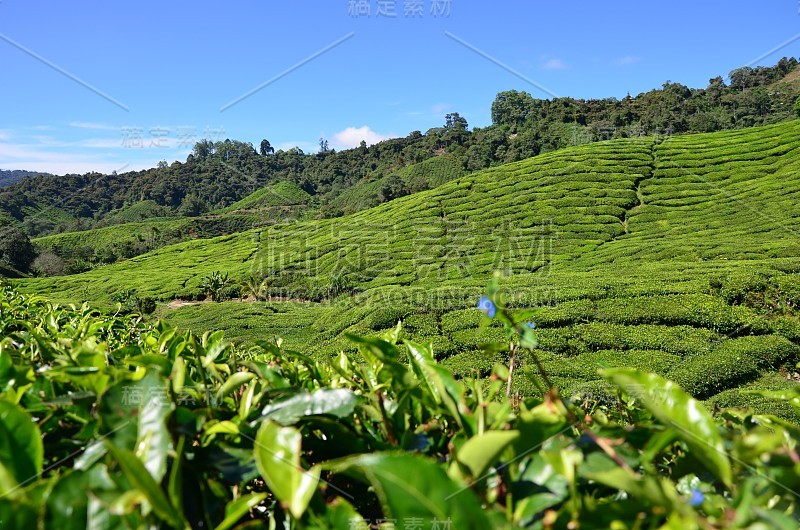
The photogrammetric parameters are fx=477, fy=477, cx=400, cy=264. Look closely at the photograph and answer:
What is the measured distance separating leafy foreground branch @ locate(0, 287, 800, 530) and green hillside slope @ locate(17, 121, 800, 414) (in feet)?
1.54

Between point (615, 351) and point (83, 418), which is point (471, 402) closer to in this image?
point (83, 418)

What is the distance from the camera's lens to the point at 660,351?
7.24m

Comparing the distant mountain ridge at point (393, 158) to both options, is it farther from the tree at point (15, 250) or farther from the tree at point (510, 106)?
the tree at point (15, 250)

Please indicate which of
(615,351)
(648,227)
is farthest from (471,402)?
(648,227)

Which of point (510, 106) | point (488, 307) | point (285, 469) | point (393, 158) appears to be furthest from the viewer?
point (393, 158)

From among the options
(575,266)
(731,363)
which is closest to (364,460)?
(731,363)

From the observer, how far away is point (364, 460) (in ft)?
1.50

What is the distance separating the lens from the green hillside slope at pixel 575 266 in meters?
7.47

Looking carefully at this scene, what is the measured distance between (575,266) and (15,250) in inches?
1479

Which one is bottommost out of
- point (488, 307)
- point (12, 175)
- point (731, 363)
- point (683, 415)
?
point (731, 363)

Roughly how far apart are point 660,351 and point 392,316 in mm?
5274

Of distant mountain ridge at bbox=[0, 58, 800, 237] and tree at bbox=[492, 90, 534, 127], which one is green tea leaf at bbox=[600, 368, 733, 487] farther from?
tree at bbox=[492, 90, 534, 127]

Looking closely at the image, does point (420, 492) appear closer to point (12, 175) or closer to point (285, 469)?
point (285, 469)

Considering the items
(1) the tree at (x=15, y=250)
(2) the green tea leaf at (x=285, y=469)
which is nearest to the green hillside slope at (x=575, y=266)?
(2) the green tea leaf at (x=285, y=469)
